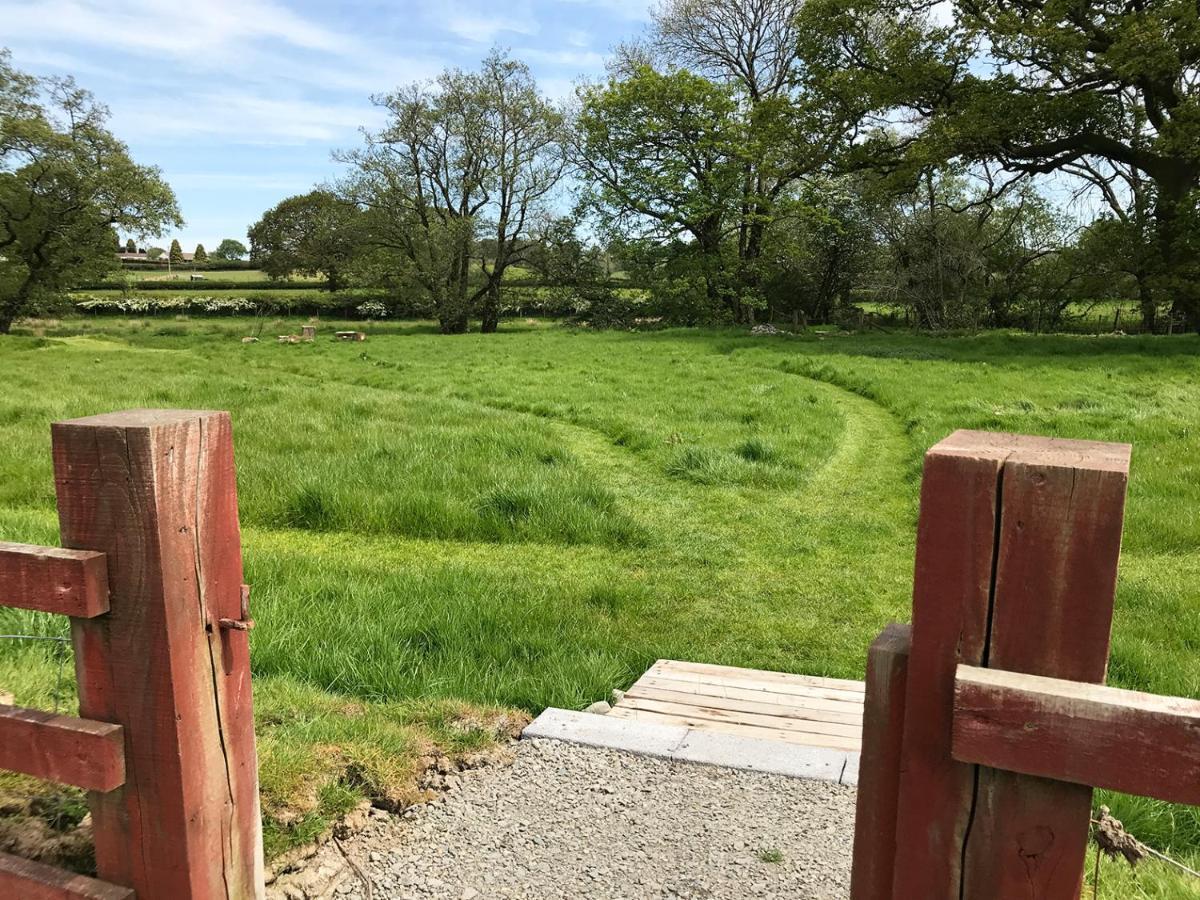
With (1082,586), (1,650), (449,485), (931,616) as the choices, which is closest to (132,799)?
(931,616)

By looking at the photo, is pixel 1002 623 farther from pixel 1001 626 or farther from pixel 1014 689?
pixel 1014 689

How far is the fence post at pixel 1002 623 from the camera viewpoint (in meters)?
1.32

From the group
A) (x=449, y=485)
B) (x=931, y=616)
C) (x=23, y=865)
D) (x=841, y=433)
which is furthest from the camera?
(x=841, y=433)

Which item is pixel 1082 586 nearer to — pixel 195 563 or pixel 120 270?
pixel 195 563

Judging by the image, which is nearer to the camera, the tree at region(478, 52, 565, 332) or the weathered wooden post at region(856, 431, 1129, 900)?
the weathered wooden post at region(856, 431, 1129, 900)

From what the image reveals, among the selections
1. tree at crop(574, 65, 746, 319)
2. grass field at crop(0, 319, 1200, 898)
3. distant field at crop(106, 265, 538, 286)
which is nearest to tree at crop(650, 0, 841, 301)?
tree at crop(574, 65, 746, 319)

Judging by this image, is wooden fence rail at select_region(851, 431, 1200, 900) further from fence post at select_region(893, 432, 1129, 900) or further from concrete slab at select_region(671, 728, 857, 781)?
concrete slab at select_region(671, 728, 857, 781)

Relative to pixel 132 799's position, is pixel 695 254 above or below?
above

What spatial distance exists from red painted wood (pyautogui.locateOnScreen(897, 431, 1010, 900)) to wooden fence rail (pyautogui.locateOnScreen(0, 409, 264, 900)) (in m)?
1.68

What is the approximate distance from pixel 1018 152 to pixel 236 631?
2669cm

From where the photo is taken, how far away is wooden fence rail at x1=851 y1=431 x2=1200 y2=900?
1303 mm

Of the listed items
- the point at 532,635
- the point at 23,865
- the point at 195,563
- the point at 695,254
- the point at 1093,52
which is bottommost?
the point at 532,635

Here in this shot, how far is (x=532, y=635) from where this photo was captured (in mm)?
5004

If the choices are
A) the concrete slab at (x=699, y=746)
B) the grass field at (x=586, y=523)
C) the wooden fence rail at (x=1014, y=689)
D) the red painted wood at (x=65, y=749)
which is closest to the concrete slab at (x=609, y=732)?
the concrete slab at (x=699, y=746)
